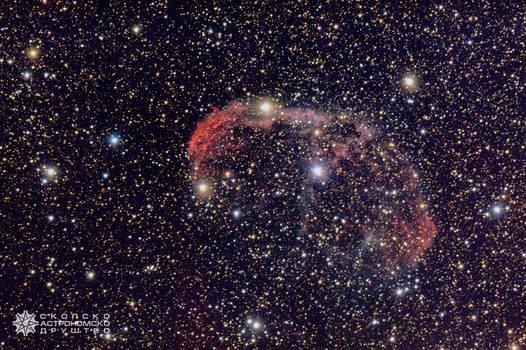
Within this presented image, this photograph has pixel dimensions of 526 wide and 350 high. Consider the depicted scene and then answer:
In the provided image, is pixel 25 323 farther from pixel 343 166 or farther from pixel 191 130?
pixel 343 166

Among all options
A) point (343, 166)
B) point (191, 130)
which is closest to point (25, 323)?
point (191, 130)

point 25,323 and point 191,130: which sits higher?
point 191,130

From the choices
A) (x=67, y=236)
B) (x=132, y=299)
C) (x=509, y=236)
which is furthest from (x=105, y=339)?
(x=509, y=236)

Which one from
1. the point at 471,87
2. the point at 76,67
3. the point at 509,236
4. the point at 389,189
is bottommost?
the point at 509,236

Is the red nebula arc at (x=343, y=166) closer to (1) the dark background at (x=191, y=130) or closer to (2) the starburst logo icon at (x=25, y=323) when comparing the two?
(1) the dark background at (x=191, y=130)

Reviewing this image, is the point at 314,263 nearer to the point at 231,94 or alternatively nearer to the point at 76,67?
the point at 231,94

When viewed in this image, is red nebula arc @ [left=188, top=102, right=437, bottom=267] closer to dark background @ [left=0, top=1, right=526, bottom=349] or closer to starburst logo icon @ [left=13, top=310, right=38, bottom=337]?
dark background @ [left=0, top=1, right=526, bottom=349]

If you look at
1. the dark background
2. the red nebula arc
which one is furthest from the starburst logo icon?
the red nebula arc

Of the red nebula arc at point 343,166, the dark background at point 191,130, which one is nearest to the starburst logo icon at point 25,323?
the dark background at point 191,130
